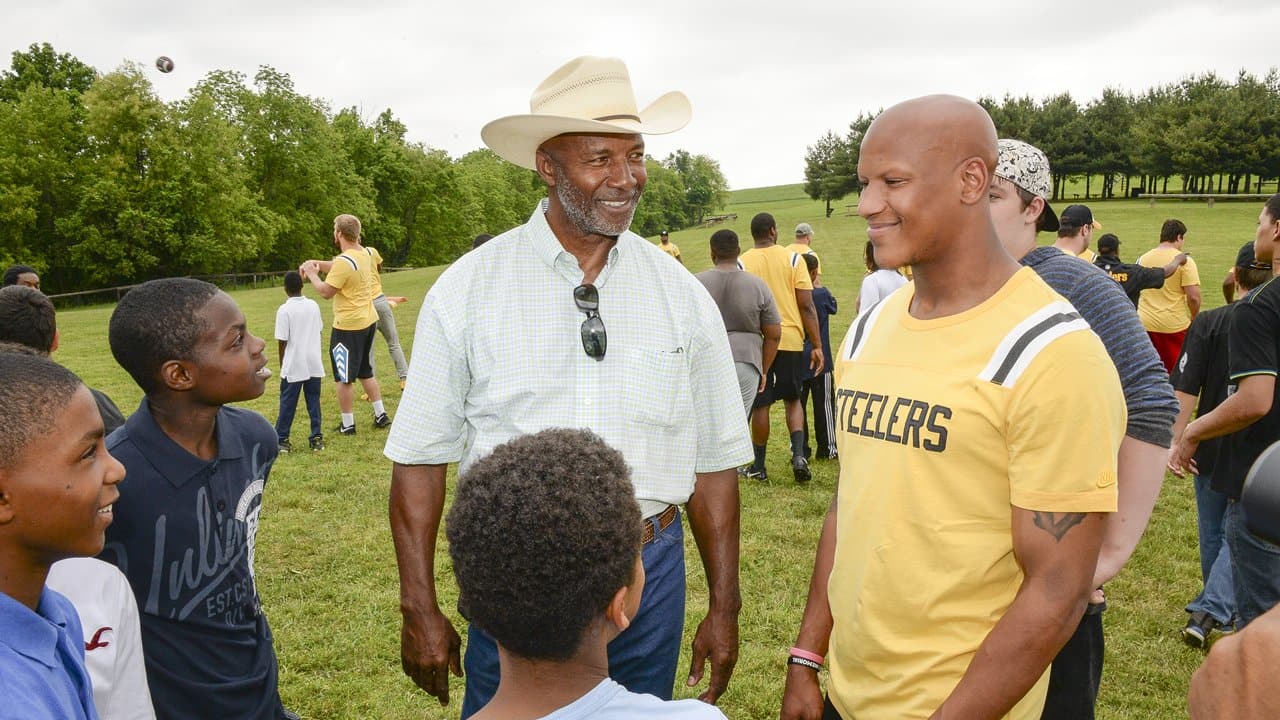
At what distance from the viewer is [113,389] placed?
44.8 feet

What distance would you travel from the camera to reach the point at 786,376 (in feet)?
27.7

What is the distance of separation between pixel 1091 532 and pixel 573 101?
6.74ft

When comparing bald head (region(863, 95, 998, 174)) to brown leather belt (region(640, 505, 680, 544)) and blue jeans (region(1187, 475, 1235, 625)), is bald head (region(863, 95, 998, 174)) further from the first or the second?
blue jeans (region(1187, 475, 1235, 625))

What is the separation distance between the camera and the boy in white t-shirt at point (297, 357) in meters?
9.15

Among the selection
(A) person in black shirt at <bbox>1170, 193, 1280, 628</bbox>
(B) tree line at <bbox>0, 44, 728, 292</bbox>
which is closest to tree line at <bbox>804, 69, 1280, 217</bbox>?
(B) tree line at <bbox>0, 44, 728, 292</bbox>

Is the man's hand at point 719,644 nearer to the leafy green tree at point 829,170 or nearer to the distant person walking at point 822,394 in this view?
the distant person walking at point 822,394

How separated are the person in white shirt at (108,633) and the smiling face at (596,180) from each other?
68.6 inches

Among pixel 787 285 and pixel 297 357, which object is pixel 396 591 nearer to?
pixel 297 357

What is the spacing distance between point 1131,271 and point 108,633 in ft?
34.3

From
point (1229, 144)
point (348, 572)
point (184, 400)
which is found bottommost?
point (348, 572)

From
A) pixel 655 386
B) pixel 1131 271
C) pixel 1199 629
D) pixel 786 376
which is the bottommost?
pixel 1199 629

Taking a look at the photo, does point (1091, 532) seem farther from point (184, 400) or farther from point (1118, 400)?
point (184, 400)

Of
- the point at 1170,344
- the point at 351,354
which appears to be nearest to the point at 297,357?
the point at 351,354

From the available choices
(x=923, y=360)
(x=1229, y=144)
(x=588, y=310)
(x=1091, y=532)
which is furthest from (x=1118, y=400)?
(x=1229, y=144)
